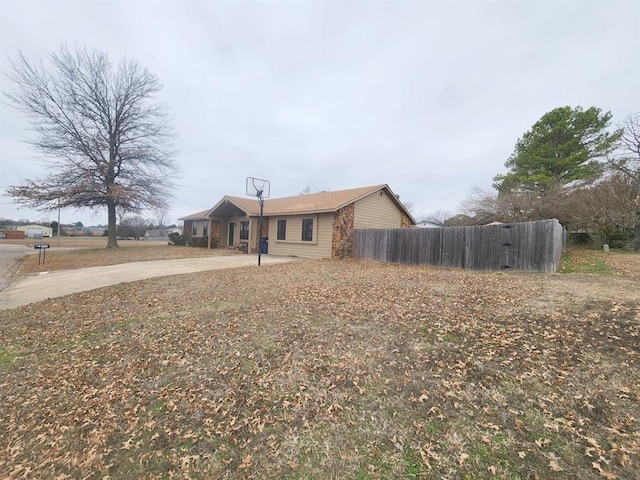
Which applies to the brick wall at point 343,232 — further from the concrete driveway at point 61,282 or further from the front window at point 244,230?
the front window at point 244,230

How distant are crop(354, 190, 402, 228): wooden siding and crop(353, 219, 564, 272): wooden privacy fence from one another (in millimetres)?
1486

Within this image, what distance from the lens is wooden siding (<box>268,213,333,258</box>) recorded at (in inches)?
565

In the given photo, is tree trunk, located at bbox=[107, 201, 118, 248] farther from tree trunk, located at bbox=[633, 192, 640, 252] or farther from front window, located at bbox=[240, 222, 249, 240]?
tree trunk, located at bbox=[633, 192, 640, 252]

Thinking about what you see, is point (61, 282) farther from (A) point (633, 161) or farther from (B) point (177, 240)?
(A) point (633, 161)

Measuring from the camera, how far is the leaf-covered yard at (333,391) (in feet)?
6.98

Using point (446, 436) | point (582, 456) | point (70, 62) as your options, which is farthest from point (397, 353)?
point (70, 62)

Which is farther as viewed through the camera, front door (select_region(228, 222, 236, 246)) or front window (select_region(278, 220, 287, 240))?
front door (select_region(228, 222, 236, 246))

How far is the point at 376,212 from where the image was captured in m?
15.8

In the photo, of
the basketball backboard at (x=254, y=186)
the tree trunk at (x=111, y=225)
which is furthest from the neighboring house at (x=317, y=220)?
the tree trunk at (x=111, y=225)

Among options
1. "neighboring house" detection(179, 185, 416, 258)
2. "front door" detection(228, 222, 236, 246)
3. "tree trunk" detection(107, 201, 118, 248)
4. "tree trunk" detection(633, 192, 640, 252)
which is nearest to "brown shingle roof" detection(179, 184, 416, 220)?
"neighboring house" detection(179, 185, 416, 258)

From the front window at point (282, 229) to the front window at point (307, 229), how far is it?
61.7 inches

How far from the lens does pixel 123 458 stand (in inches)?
88.0

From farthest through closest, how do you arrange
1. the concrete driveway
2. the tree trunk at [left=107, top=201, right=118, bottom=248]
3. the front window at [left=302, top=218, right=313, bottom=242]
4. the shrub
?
the shrub
the tree trunk at [left=107, top=201, right=118, bottom=248]
the front window at [left=302, top=218, right=313, bottom=242]
the concrete driveway

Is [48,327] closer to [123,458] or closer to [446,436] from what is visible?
[123,458]
